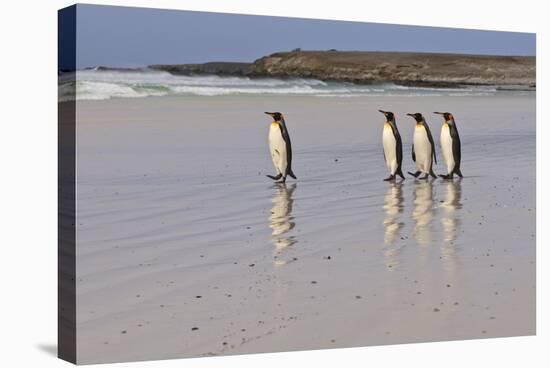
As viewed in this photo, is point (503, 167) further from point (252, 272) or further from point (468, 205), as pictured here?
point (252, 272)

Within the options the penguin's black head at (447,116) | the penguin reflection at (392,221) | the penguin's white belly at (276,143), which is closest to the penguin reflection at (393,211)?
the penguin reflection at (392,221)

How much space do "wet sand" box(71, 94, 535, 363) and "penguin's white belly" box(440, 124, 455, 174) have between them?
7 centimetres

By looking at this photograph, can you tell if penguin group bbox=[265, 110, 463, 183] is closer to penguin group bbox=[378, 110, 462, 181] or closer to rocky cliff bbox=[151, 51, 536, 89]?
penguin group bbox=[378, 110, 462, 181]

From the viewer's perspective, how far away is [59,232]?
7.67 m

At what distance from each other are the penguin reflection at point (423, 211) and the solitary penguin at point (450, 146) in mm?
213

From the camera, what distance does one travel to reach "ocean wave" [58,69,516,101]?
750 cm

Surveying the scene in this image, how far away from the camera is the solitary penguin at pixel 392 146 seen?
8.83 meters

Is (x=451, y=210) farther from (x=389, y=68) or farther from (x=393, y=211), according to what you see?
(x=389, y=68)

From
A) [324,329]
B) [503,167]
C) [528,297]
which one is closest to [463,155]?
[503,167]

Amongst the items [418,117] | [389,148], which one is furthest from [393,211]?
[418,117]

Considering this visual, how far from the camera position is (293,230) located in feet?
27.0

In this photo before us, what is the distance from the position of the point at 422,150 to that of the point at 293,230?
4.57 ft

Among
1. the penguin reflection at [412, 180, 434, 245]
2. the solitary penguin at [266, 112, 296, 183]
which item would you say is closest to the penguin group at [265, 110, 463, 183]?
the solitary penguin at [266, 112, 296, 183]

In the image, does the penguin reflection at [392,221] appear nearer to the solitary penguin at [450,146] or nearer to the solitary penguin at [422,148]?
the solitary penguin at [422,148]
